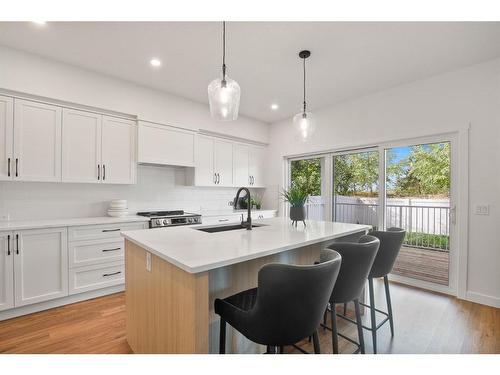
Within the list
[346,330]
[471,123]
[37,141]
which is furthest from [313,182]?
[37,141]

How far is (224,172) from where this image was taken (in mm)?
4586

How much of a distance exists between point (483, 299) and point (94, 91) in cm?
503

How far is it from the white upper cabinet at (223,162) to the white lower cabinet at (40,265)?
2.38m

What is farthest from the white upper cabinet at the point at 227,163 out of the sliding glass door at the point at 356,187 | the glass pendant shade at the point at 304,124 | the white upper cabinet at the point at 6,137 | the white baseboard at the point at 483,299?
the white baseboard at the point at 483,299

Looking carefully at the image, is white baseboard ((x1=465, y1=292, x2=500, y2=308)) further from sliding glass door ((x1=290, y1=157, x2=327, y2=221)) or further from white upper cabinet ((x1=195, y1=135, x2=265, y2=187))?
white upper cabinet ((x1=195, y1=135, x2=265, y2=187))

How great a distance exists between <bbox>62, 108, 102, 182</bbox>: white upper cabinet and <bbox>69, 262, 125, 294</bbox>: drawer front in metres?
1.05

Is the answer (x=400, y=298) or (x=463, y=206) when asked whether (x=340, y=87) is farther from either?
(x=400, y=298)

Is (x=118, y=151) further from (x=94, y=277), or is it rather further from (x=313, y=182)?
(x=313, y=182)

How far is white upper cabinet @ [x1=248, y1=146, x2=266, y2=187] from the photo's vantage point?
507cm

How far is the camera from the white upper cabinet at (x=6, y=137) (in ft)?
8.53

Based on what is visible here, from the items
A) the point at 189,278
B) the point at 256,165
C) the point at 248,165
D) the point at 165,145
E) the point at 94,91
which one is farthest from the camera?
the point at 256,165

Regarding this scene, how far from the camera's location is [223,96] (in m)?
1.93
